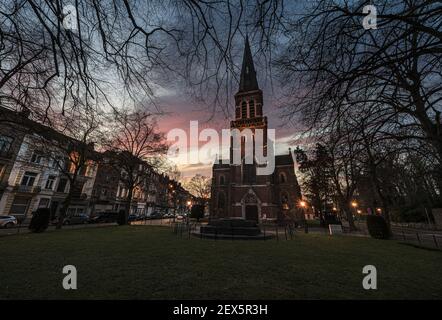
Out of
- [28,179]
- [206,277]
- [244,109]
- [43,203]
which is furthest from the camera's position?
[244,109]

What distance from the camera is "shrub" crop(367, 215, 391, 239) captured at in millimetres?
16109

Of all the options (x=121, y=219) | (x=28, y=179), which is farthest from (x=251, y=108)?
(x=28, y=179)

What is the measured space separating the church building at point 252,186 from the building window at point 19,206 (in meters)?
29.0

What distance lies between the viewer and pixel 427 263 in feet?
24.9

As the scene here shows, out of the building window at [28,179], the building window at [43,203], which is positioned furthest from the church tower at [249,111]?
the building window at [28,179]

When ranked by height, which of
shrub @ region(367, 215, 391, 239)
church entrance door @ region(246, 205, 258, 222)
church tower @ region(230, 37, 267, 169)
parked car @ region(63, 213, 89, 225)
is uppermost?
church tower @ region(230, 37, 267, 169)

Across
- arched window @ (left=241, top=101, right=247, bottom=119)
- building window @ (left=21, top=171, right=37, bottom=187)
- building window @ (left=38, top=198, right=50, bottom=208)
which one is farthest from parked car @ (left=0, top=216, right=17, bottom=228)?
arched window @ (left=241, top=101, right=247, bottom=119)

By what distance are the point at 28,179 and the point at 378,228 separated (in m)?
43.5

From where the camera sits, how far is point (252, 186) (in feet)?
119

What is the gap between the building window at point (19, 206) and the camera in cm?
2593

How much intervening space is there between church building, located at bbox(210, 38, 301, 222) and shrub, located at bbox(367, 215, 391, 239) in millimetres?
17713

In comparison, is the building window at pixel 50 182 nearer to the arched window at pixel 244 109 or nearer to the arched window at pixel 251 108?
the arched window at pixel 244 109

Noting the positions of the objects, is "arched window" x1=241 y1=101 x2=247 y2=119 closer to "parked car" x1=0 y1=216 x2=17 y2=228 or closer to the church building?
the church building

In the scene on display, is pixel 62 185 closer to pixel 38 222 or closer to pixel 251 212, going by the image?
pixel 38 222
